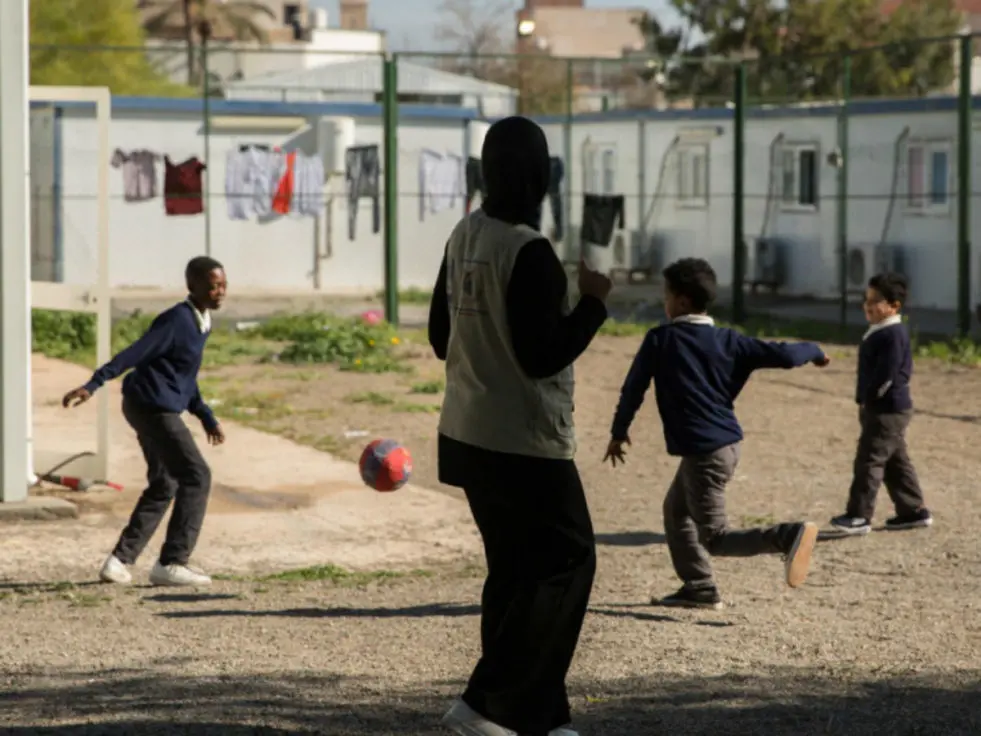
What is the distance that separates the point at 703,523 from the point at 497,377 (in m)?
2.41

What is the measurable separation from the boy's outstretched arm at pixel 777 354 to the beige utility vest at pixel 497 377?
195 cm

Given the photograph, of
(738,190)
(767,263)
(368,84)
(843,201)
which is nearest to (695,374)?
(843,201)

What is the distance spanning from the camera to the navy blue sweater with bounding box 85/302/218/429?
7.99 meters

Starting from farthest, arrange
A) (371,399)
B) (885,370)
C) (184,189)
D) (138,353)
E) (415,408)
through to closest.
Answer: (184,189)
(371,399)
(415,408)
(885,370)
(138,353)

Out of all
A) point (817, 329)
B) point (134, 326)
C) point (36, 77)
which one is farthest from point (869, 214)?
point (36, 77)

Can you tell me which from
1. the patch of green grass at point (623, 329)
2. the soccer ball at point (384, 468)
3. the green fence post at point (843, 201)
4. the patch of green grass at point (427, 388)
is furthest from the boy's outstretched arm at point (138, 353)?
the green fence post at point (843, 201)

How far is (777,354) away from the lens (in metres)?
7.31

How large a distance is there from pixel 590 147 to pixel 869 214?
659cm

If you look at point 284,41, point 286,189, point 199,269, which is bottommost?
point 199,269

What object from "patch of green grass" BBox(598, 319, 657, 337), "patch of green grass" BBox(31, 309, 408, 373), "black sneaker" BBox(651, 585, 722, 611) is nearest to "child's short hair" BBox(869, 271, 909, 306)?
"black sneaker" BBox(651, 585, 722, 611)

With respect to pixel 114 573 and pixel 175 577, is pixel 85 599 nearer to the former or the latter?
pixel 114 573

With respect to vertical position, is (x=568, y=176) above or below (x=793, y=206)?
above

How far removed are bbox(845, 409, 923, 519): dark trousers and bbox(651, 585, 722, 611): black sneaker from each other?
2.03 m

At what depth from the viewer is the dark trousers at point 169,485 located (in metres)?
8.11
